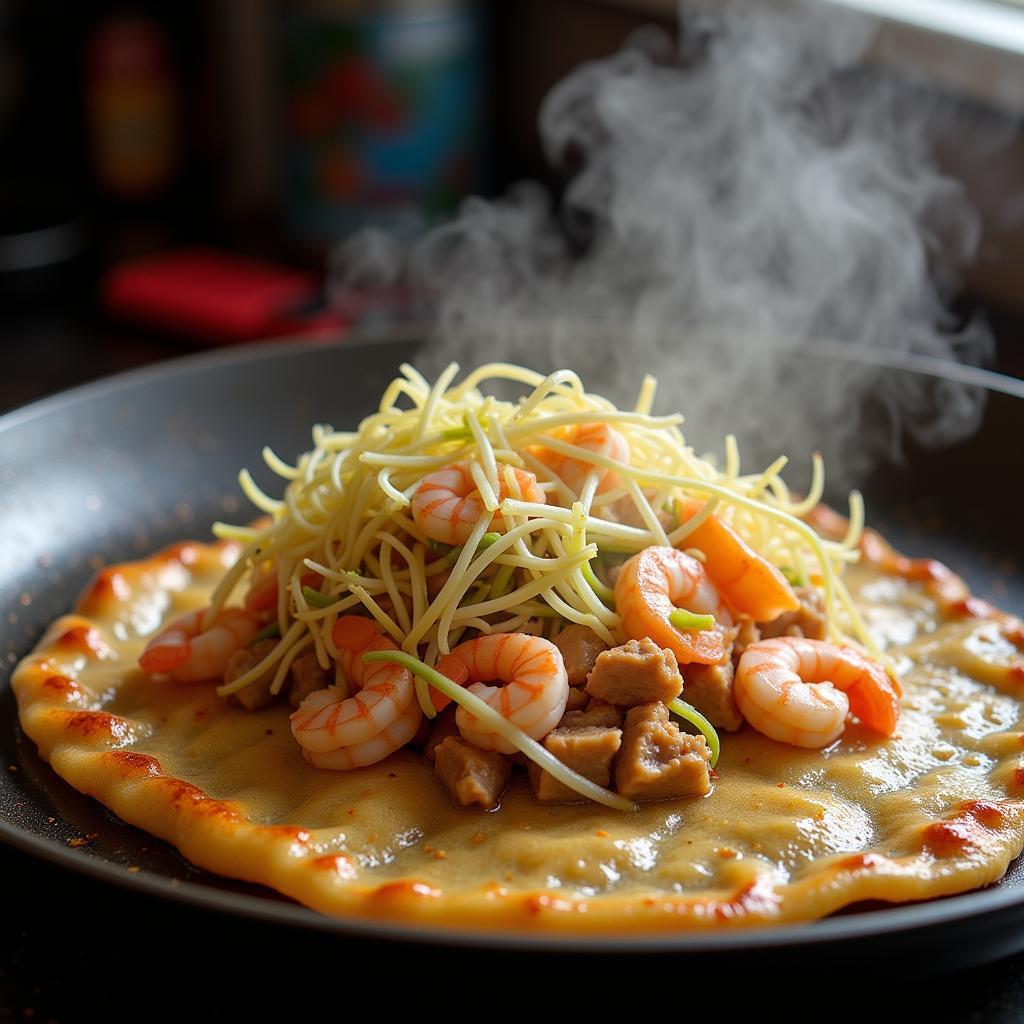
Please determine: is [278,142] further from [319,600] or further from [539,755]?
[539,755]

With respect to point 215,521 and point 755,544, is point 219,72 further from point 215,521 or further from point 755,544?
point 755,544

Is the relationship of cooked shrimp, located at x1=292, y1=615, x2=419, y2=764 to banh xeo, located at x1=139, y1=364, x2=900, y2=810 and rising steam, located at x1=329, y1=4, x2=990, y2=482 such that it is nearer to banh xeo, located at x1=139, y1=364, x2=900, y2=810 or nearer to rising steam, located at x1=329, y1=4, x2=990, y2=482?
banh xeo, located at x1=139, y1=364, x2=900, y2=810

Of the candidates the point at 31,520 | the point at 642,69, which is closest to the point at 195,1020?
the point at 31,520

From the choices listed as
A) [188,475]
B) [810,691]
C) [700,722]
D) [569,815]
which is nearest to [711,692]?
[700,722]

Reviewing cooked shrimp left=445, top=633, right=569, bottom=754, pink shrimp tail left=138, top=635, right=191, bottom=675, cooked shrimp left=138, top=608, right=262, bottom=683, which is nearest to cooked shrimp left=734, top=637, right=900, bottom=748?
cooked shrimp left=445, top=633, right=569, bottom=754

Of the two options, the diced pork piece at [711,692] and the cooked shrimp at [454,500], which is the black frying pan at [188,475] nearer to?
the cooked shrimp at [454,500]

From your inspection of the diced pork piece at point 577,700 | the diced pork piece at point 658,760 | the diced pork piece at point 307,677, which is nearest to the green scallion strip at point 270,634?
the diced pork piece at point 307,677
